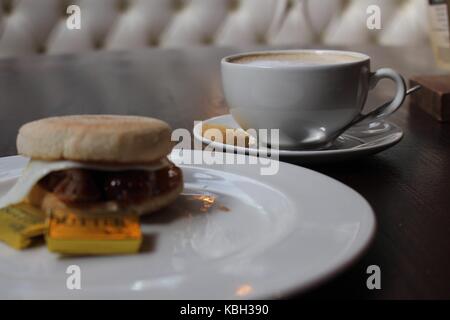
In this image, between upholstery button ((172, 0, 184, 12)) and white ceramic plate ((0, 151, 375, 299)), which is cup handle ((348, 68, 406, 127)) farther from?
upholstery button ((172, 0, 184, 12))

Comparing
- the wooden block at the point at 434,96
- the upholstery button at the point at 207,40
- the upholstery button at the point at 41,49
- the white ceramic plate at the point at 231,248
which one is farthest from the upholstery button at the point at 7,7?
the white ceramic plate at the point at 231,248

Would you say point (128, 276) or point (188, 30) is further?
point (188, 30)

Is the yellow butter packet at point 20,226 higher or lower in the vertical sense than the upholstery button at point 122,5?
lower

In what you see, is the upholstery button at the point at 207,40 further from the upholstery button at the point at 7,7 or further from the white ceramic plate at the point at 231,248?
the white ceramic plate at the point at 231,248

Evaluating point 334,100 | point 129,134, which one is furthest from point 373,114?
point 129,134

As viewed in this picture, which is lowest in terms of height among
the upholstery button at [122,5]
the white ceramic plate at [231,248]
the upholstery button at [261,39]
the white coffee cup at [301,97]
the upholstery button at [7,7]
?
the upholstery button at [261,39]

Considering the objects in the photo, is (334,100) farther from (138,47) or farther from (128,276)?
(138,47)
